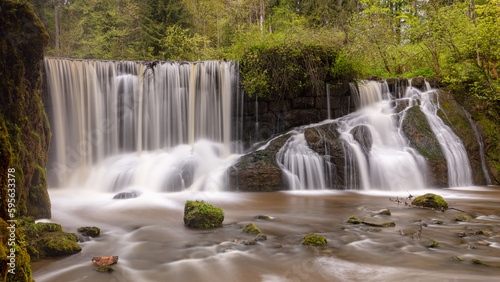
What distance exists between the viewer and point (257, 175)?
1066 cm

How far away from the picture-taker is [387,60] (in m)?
17.2

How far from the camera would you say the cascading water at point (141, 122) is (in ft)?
37.1

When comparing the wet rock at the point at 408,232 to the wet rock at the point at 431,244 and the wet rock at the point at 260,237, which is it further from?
the wet rock at the point at 260,237

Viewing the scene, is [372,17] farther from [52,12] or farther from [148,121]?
[52,12]

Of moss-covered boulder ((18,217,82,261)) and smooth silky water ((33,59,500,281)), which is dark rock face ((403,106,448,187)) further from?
moss-covered boulder ((18,217,82,261))

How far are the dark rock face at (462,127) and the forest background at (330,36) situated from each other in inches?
35.8

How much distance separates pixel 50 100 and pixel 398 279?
1231 centimetres

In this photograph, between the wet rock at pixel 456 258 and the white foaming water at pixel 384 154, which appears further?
the white foaming water at pixel 384 154

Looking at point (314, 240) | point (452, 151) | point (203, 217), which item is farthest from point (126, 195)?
point (452, 151)

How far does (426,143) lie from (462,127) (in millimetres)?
2164

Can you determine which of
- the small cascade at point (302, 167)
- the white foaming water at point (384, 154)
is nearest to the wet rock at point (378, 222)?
the small cascade at point (302, 167)

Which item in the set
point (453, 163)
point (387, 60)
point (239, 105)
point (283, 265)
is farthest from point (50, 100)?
point (387, 60)

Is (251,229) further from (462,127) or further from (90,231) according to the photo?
(462,127)

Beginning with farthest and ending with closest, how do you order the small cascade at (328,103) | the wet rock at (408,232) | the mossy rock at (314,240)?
1. the small cascade at (328,103)
2. the wet rock at (408,232)
3. the mossy rock at (314,240)
